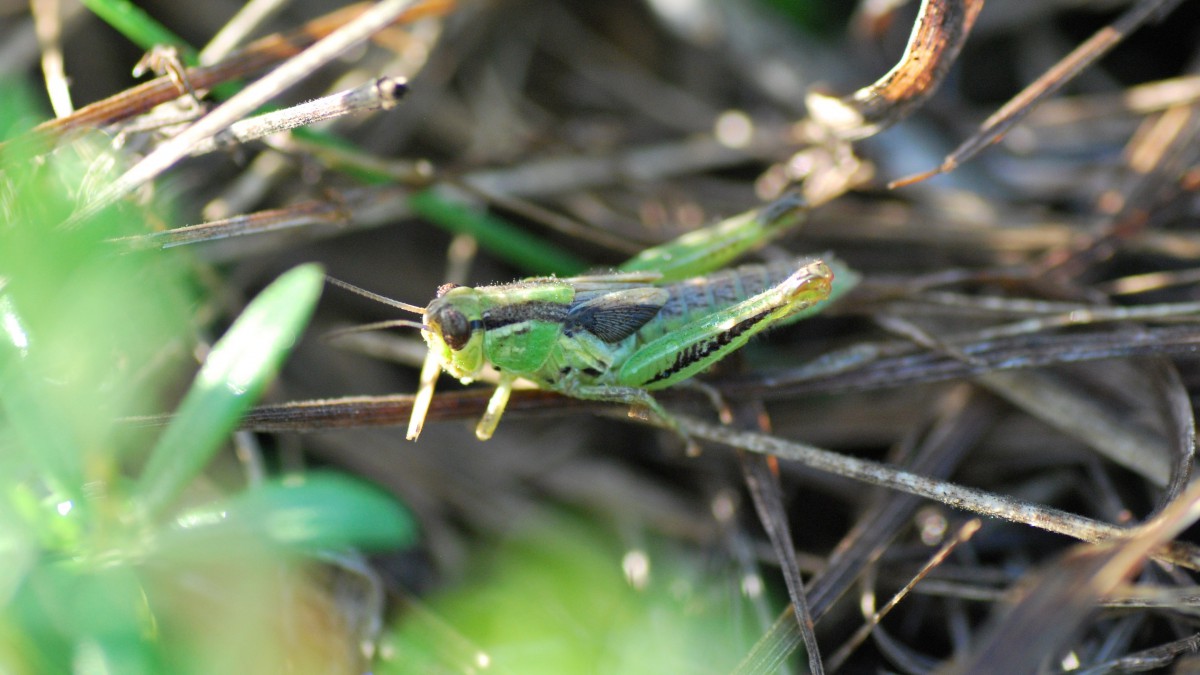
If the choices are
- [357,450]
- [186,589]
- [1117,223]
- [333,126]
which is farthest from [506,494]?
[1117,223]

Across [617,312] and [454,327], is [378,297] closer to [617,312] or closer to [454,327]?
[454,327]

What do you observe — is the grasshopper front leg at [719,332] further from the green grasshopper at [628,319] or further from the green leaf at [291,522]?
the green leaf at [291,522]

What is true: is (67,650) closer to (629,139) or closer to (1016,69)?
(629,139)

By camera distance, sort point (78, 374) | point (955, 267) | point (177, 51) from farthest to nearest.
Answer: point (955, 267), point (177, 51), point (78, 374)

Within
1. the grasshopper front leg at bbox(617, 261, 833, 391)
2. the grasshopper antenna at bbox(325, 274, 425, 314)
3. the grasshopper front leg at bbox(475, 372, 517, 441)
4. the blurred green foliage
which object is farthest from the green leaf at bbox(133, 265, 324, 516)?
the grasshopper front leg at bbox(617, 261, 833, 391)

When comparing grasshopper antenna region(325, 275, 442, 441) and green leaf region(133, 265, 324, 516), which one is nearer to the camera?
green leaf region(133, 265, 324, 516)

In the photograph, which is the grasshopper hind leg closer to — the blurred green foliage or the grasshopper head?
the grasshopper head
